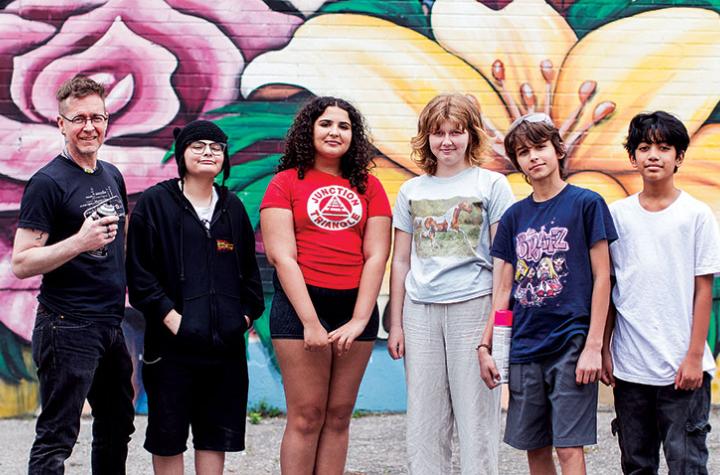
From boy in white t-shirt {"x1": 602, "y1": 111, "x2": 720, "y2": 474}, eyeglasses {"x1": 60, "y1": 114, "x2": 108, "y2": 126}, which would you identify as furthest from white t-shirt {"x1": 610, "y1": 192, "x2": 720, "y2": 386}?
eyeglasses {"x1": 60, "y1": 114, "x2": 108, "y2": 126}

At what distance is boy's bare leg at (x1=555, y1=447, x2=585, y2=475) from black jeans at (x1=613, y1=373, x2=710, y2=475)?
0.81ft

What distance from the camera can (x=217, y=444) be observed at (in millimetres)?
4031

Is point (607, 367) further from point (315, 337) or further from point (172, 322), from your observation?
point (172, 322)

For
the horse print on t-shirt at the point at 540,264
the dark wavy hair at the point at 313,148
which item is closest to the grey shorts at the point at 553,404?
the horse print on t-shirt at the point at 540,264

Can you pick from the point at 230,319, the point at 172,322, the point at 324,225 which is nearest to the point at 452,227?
the point at 324,225

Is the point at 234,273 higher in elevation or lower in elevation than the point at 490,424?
higher

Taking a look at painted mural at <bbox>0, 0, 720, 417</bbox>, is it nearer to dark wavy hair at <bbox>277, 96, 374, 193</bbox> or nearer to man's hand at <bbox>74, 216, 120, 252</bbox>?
dark wavy hair at <bbox>277, 96, 374, 193</bbox>

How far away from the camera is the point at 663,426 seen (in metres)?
3.71

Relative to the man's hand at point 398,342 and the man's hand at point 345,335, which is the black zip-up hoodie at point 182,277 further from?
the man's hand at point 398,342

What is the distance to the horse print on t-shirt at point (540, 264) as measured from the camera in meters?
3.71

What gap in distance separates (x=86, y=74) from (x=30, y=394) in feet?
7.46

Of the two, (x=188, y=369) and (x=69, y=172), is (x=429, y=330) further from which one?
(x=69, y=172)

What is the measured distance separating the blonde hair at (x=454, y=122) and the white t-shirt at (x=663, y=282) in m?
0.76

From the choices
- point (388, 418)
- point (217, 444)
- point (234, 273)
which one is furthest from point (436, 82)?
point (217, 444)
